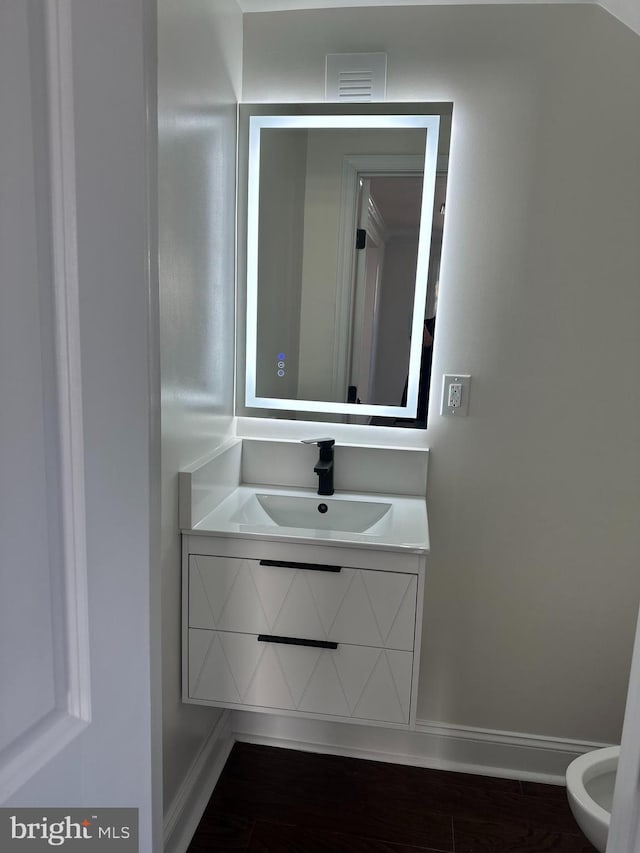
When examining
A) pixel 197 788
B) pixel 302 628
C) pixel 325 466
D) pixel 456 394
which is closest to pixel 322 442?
pixel 325 466

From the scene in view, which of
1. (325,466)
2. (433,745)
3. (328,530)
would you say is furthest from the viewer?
(433,745)

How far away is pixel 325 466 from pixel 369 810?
1.06m

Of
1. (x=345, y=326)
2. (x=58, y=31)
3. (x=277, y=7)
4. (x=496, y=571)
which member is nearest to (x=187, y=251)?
(x=345, y=326)

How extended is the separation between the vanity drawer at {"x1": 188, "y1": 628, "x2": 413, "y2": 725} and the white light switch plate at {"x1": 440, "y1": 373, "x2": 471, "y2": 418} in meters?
0.75

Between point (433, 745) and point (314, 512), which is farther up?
point (314, 512)

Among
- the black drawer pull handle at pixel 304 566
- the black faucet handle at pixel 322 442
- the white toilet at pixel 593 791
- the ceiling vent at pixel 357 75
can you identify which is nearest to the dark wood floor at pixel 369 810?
the white toilet at pixel 593 791

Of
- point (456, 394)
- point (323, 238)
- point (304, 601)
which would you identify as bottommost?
point (304, 601)

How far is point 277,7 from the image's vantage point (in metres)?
1.82

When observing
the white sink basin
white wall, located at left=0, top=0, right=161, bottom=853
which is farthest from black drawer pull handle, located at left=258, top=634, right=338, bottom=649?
white wall, located at left=0, top=0, right=161, bottom=853

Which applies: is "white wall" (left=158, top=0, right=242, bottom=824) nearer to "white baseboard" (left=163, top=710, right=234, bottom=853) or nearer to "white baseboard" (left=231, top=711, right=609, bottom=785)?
"white baseboard" (left=163, top=710, right=234, bottom=853)

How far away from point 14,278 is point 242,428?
158cm

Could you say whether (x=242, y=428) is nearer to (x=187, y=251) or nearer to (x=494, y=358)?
(x=187, y=251)

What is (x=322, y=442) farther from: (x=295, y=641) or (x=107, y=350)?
(x=107, y=350)

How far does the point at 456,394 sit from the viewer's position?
6.23 ft
